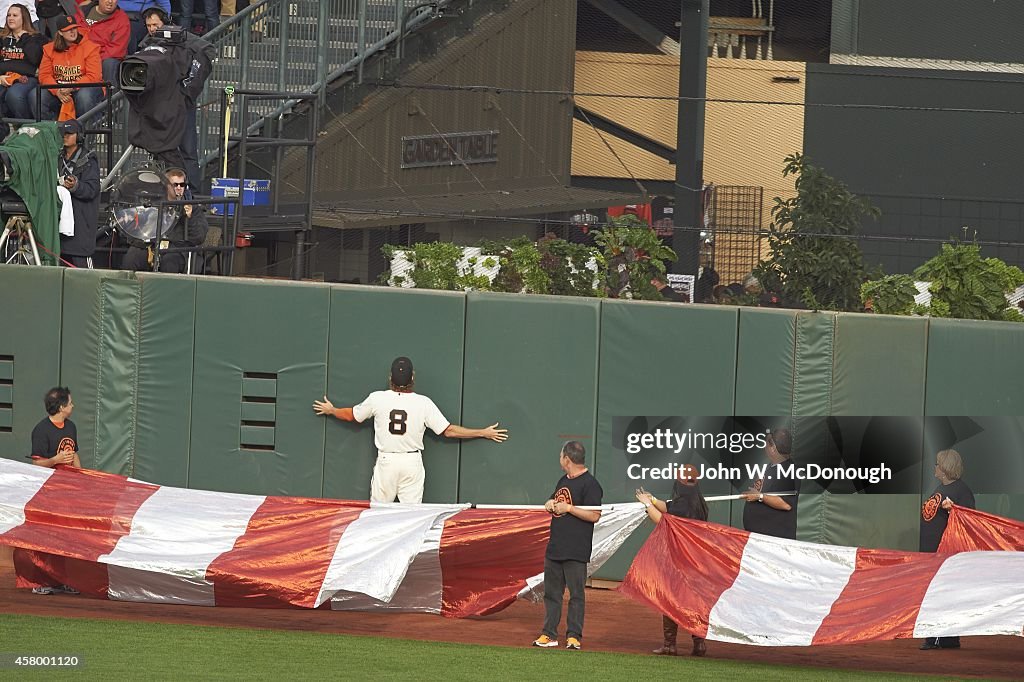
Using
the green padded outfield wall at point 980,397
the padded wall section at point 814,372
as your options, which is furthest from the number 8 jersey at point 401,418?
the green padded outfield wall at point 980,397

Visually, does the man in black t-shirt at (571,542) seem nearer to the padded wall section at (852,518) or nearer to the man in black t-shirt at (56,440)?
the padded wall section at (852,518)

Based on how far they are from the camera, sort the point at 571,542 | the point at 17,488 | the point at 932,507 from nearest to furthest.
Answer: the point at 571,542 < the point at 17,488 < the point at 932,507

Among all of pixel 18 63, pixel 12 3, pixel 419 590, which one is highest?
pixel 12 3

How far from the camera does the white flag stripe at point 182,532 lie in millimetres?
12125

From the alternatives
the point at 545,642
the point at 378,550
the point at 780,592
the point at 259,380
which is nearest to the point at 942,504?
the point at 780,592

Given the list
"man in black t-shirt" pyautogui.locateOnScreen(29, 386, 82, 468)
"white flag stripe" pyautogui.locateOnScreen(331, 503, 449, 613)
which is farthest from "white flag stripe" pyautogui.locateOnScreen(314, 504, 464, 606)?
"man in black t-shirt" pyautogui.locateOnScreen(29, 386, 82, 468)

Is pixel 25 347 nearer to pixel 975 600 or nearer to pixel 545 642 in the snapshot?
pixel 545 642

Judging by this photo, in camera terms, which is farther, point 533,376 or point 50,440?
point 533,376

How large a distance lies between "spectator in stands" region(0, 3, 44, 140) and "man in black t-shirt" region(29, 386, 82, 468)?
668cm

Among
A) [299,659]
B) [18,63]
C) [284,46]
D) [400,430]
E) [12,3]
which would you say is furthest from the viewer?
[12,3]

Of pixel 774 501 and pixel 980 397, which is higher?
pixel 980 397

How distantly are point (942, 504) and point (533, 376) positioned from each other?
4245mm

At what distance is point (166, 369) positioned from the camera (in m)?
15.6

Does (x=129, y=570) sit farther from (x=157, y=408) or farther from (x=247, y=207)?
(x=247, y=207)
